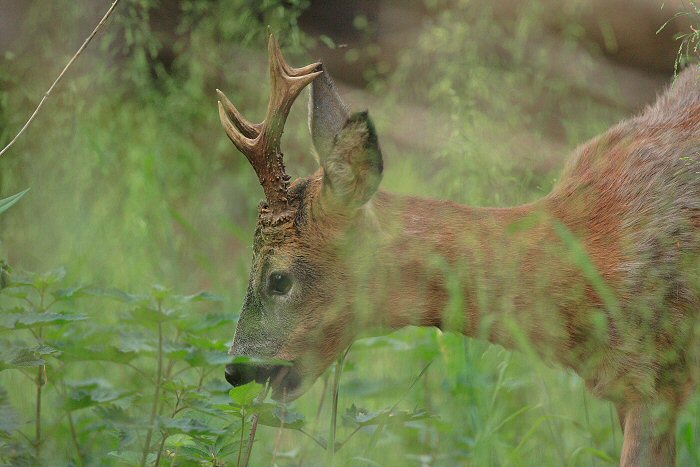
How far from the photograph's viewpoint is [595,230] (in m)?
3.86

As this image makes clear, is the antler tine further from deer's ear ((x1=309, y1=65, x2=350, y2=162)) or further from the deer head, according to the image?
deer's ear ((x1=309, y1=65, x2=350, y2=162))

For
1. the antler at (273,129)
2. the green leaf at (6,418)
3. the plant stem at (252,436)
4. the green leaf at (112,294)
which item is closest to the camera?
the green leaf at (6,418)

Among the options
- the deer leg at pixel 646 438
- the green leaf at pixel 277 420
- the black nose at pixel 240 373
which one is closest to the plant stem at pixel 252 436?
the green leaf at pixel 277 420

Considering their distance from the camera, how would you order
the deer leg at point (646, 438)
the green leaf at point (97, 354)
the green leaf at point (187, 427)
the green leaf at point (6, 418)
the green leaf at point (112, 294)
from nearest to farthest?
1. the green leaf at point (6, 418)
2. the green leaf at point (187, 427)
3. the green leaf at point (97, 354)
4. the green leaf at point (112, 294)
5. the deer leg at point (646, 438)

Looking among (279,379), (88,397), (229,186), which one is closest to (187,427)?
(88,397)

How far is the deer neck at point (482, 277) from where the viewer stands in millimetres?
3766

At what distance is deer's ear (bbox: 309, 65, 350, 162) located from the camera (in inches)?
156

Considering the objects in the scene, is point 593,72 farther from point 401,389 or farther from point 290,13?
point 401,389

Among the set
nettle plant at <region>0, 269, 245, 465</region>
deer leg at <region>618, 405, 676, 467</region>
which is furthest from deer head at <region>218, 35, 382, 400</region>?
deer leg at <region>618, 405, 676, 467</region>

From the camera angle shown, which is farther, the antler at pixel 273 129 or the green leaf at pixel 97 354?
the antler at pixel 273 129

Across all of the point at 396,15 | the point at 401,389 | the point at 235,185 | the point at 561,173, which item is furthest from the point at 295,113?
the point at 401,389

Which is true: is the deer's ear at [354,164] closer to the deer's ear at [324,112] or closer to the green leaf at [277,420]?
the deer's ear at [324,112]

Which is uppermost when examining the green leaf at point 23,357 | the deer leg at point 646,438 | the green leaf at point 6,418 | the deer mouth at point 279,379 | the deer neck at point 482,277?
the deer neck at point 482,277

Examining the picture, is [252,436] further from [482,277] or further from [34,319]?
[482,277]
